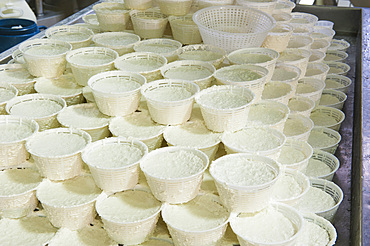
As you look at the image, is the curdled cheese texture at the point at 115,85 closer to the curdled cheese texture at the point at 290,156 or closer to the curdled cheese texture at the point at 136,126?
the curdled cheese texture at the point at 136,126

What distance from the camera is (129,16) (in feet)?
9.11

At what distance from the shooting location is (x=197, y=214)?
1.56 m

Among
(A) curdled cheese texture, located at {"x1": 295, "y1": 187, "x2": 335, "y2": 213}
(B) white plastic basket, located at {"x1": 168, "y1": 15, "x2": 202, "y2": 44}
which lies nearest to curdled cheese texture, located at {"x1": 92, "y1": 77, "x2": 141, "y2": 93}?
(B) white plastic basket, located at {"x1": 168, "y1": 15, "x2": 202, "y2": 44}

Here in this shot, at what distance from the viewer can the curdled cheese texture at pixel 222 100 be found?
5.73 feet

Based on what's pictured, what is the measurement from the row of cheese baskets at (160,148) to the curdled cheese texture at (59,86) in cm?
1

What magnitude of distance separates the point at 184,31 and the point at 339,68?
1.40 metres

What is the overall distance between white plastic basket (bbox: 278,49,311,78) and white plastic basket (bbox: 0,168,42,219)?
64.3 inches

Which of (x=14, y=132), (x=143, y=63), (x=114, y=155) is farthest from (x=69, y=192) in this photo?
(x=143, y=63)

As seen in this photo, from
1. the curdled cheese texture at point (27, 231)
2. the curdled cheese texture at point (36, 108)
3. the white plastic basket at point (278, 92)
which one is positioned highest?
the curdled cheese texture at point (36, 108)

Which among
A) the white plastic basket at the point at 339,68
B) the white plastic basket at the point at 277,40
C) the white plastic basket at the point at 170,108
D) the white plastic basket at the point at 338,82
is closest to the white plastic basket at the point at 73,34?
the white plastic basket at the point at 170,108

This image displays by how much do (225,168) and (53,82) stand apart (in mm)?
1124

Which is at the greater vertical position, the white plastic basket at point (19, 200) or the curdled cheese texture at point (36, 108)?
the curdled cheese texture at point (36, 108)

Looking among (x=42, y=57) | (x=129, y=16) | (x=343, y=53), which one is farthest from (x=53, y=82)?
(x=343, y=53)

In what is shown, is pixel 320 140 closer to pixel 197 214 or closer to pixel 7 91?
pixel 197 214
